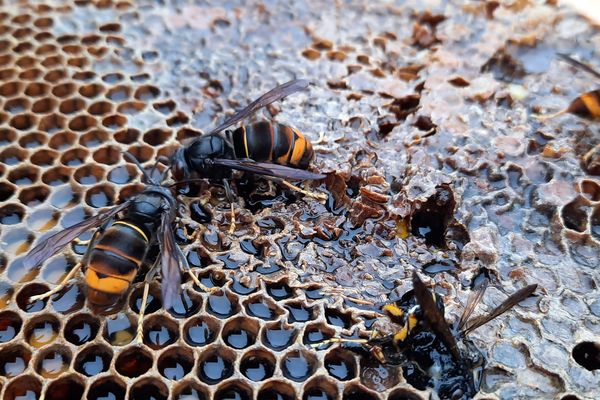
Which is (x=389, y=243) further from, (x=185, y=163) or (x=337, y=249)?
(x=185, y=163)

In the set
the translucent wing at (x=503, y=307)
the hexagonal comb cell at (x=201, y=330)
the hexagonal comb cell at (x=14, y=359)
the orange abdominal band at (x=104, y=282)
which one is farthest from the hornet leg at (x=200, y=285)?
the translucent wing at (x=503, y=307)

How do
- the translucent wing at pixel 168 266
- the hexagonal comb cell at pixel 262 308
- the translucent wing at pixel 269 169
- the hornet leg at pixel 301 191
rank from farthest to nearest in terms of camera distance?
1. the hornet leg at pixel 301 191
2. the translucent wing at pixel 269 169
3. the hexagonal comb cell at pixel 262 308
4. the translucent wing at pixel 168 266

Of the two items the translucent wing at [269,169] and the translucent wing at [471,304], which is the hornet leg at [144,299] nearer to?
the translucent wing at [269,169]

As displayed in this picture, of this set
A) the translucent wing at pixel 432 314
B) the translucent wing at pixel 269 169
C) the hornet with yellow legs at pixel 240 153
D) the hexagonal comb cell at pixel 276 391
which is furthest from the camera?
the hornet with yellow legs at pixel 240 153

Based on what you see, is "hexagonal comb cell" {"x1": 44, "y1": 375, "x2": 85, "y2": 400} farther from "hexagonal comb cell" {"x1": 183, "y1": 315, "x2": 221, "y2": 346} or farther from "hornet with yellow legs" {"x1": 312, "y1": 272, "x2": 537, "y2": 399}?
"hornet with yellow legs" {"x1": 312, "y1": 272, "x2": 537, "y2": 399}

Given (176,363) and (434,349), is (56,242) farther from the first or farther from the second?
(434,349)

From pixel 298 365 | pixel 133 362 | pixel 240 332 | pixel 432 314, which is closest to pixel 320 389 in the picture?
pixel 298 365
